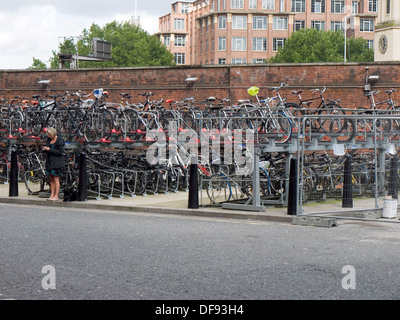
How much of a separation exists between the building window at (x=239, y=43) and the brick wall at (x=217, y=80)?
7376cm

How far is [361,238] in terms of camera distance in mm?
11461

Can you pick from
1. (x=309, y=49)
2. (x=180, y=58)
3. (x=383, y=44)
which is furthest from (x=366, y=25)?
(x=180, y=58)

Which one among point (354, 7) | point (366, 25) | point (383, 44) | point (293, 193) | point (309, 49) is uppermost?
point (354, 7)

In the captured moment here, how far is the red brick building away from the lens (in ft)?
348

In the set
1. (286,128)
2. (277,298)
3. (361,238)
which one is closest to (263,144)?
(286,128)

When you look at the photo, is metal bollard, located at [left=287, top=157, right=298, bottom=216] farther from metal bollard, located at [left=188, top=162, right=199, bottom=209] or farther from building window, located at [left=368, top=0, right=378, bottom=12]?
building window, located at [left=368, top=0, right=378, bottom=12]

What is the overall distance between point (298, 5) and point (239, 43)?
422 inches

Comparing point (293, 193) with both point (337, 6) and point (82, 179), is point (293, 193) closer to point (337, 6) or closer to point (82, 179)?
point (82, 179)

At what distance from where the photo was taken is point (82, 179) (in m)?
16.9

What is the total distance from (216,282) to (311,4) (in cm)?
10513

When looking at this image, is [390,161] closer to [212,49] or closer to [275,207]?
[275,207]

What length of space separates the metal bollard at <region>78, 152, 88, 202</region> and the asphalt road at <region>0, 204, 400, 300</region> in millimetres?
2878

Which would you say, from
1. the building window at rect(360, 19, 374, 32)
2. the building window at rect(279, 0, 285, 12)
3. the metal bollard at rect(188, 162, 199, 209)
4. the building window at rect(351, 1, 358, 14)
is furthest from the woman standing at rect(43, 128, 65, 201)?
the building window at rect(360, 19, 374, 32)

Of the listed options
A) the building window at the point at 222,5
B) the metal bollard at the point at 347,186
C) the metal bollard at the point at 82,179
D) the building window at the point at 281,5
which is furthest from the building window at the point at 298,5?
the metal bollard at the point at 347,186
